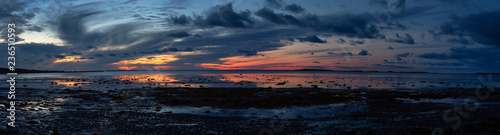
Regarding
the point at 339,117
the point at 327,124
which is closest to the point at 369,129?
the point at 327,124

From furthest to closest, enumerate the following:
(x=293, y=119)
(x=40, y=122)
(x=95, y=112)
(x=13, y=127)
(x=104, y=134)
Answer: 1. (x=95, y=112)
2. (x=293, y=119)
3. (x=40, y=122)
4. (x=13, y=127)
5. (x=104, y=134)

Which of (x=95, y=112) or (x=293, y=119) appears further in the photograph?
(x=95, y=112)

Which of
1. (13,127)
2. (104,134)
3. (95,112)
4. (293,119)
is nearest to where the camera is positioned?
(104,134)

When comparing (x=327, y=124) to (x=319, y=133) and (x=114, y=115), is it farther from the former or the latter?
(x=114, y=115)

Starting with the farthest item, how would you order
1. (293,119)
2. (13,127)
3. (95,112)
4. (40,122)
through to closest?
(95,112) < (293,119) < (40,122) < (13,127)

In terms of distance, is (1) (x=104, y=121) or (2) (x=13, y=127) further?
(1) (x=104, y=121)

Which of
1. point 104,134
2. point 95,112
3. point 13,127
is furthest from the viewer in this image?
point 95,112

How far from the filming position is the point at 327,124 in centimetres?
1903

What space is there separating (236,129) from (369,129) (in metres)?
7.92

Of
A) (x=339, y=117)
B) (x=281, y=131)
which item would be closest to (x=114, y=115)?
(x=281, y=131)

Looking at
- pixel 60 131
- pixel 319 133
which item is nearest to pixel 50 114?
pixel 60 131

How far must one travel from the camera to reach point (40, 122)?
1862cm

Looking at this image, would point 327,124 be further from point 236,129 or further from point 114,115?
point 114,115

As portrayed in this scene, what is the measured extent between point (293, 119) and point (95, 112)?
15694 mm
